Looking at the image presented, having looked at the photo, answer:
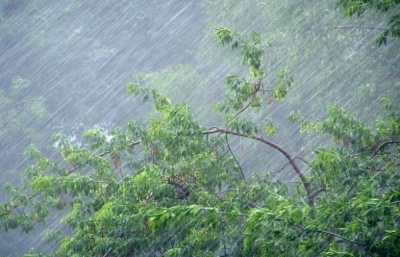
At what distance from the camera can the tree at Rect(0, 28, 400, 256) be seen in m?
4.20

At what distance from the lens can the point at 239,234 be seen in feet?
17.5

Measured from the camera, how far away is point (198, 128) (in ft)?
19.2

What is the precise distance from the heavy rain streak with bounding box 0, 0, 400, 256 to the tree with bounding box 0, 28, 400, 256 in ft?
0.05

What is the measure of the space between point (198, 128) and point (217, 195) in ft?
1.97

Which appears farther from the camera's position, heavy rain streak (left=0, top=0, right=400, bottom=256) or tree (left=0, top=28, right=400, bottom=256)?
heavy rain streak (left=0, top=0, right=400, bottom=256)

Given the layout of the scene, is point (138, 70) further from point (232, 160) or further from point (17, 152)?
point (232, 160)

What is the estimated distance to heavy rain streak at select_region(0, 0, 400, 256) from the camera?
16.4 ft

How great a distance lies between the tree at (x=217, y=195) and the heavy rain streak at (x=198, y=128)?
0.6 inches

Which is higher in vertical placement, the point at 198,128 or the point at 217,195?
the point at 198,128

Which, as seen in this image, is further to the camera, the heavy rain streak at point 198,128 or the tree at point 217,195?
the heavy rain streak at point 198,128

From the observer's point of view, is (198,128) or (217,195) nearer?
(198,128)

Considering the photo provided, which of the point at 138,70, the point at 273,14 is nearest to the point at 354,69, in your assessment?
the point at 273,14

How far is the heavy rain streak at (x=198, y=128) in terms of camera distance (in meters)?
5.01

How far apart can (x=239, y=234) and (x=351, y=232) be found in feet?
4.00
